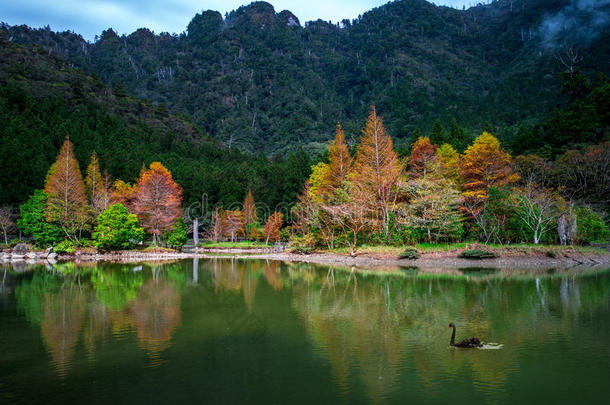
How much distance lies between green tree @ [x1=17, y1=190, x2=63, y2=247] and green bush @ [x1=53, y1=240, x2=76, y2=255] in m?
1.45

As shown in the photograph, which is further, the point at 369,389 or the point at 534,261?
the point at 534,261

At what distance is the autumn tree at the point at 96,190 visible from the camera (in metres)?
44.0

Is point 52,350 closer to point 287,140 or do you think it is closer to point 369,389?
point 369,389

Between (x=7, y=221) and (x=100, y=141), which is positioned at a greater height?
(x=100, y=141)

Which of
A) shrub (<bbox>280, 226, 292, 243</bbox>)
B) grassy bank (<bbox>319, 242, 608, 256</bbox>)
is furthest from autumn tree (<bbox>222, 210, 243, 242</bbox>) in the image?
grassy bank (<bbox>319, 242, 608, 256</bbox>)

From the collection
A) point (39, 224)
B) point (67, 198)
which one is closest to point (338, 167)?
point (67, 198)

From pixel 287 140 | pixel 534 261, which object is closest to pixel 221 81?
pixel 287 140

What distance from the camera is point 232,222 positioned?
55.7m

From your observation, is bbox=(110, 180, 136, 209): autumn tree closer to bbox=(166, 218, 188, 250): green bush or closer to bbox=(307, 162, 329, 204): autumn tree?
bbox=(166, 218, 188, 250): green bush

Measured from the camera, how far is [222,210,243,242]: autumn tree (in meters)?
55.8

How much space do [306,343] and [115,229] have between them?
34.8 m

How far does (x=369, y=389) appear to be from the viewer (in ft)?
25.4

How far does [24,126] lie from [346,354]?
235 ft

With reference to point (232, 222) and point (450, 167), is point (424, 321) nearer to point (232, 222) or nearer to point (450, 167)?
point (450, 167)
